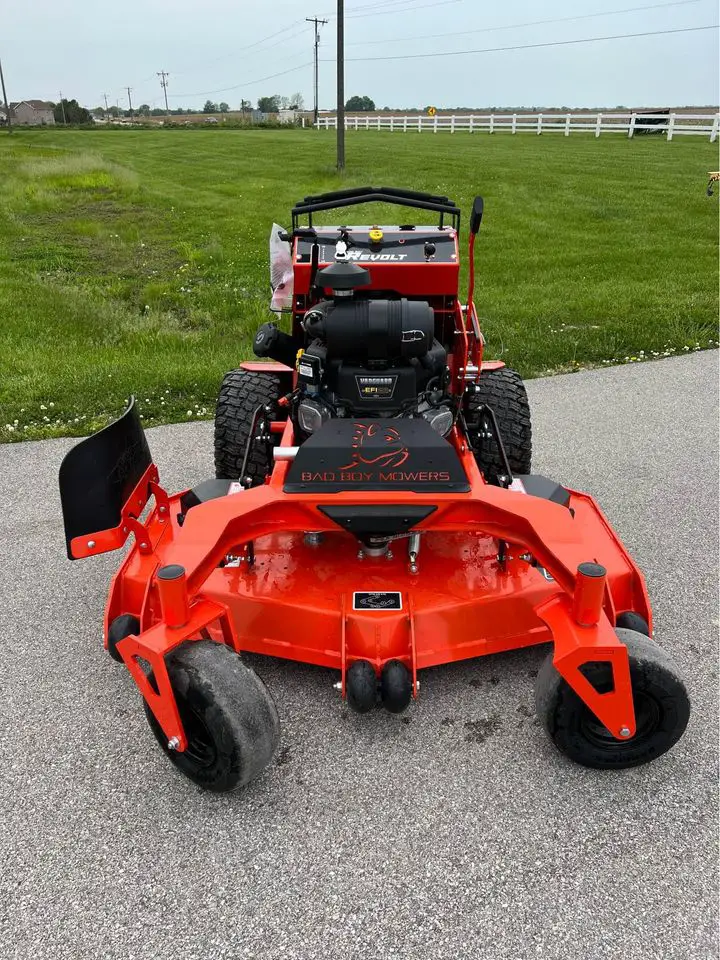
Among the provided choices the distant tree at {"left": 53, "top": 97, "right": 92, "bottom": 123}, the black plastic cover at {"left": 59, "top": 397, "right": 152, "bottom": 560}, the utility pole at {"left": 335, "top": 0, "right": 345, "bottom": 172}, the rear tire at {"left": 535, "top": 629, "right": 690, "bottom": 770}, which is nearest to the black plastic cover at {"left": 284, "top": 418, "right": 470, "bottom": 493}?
the black plastic cover at {"left": 59, "top": 397, "right": 152, "bottom": 560}

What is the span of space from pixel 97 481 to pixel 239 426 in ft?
4.68

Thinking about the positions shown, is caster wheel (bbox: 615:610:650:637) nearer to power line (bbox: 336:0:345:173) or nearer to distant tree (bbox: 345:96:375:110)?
power line (bbox: 336:0:345:173)

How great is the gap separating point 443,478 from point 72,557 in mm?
1391

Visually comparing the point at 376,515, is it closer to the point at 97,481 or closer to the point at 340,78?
the point at 97,481

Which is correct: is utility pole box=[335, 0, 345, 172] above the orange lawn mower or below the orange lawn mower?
above

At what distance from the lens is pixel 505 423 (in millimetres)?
4160

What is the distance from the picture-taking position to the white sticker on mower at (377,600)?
2.91m

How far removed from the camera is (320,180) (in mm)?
17859

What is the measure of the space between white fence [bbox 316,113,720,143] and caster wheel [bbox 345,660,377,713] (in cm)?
2512

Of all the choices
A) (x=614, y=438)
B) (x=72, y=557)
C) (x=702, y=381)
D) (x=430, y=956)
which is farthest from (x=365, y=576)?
(x=702, y=381)

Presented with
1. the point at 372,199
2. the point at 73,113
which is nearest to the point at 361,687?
the point at 372,199

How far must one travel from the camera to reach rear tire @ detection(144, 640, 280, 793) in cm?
232

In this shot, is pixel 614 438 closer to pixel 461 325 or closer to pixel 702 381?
pixel 702 381

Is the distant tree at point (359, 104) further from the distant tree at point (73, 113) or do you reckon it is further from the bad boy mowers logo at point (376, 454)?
the bad boy mowers logo at point (376, 454)
